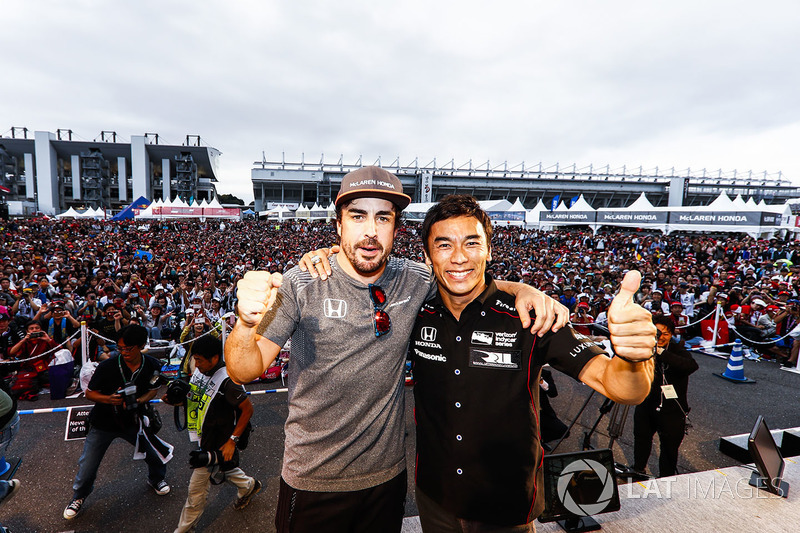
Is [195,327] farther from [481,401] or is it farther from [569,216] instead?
[569,216]

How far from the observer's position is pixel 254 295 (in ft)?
5.05

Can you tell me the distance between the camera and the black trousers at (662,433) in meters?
4.25

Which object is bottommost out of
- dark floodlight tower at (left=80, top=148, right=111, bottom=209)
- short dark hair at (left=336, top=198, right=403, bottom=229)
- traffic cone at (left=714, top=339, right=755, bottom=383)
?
traffic cone at (left=714, top=339, right=755, bottom=383)

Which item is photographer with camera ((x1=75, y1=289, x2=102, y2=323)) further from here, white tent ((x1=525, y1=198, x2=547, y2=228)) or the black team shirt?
white tent ((x1=525, y1=198, x2=547, y2=228))

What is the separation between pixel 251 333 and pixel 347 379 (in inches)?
20.6

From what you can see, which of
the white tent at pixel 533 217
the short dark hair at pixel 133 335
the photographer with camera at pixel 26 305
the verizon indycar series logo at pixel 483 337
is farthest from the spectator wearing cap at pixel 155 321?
the white tent at pixel 533 217

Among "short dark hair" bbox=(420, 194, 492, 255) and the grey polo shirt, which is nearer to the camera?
the grey polo shirt

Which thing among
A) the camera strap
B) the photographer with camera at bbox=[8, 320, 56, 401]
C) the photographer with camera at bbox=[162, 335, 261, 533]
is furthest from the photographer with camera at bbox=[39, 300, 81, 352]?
the photographer with camera at bbox=[162, 335, 261, 533]

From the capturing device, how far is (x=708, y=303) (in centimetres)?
1096

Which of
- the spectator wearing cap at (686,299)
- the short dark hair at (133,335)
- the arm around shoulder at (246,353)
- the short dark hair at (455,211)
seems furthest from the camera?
the spectator wearing cap at (686,299)

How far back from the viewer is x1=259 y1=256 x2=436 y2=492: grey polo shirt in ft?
6.20

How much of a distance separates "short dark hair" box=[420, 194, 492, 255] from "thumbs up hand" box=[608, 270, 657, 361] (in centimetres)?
84

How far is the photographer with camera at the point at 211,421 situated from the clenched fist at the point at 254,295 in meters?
2.29

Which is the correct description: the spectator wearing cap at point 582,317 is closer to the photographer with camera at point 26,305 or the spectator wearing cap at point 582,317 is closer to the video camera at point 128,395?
the video camera at point 128,395
